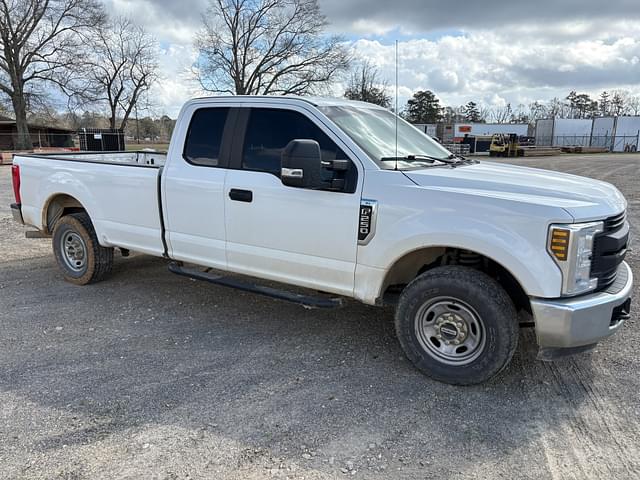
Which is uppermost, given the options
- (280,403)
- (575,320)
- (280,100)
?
(280,100)

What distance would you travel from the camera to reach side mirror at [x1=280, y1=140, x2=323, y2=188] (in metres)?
3.65

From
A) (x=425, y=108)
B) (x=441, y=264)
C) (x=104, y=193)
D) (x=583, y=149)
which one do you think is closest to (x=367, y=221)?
(x=441, y=264)

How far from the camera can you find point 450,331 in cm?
367

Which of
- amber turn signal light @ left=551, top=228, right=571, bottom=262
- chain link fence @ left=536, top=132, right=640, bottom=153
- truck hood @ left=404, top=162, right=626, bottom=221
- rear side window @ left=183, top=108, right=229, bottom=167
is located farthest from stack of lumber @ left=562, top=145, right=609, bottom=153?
amber turn signal light @ left=551, top=228, right=571, bottom=262

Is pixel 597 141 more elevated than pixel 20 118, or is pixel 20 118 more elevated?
pixel 20 118

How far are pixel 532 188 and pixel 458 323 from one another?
106 cm

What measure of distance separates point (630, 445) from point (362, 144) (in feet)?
8.67

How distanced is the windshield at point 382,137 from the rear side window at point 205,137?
1.07 m

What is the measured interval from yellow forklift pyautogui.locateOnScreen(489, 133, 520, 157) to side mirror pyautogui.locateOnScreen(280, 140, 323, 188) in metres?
47.5

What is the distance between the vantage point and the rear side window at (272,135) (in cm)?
416

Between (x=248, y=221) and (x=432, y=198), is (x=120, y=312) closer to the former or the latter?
(x=248, y=221)

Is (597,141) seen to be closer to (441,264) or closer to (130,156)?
(130,156)

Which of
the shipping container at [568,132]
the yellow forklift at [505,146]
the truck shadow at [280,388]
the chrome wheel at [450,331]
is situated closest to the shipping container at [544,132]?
the shipping container at [568,132]

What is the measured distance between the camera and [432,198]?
A: 3529 mm
